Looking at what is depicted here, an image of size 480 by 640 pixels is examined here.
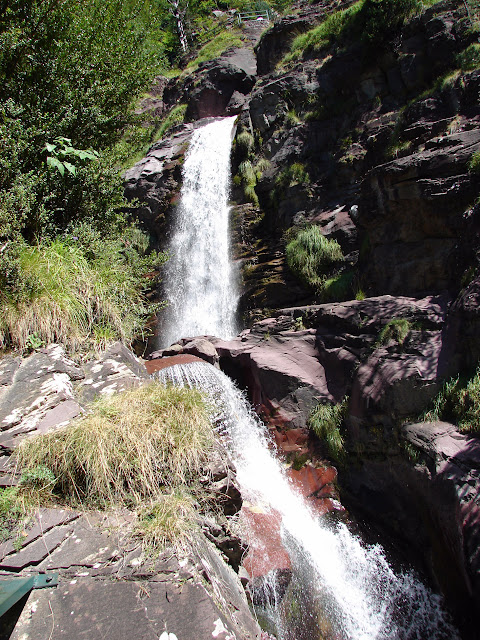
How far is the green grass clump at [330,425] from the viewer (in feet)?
20.3

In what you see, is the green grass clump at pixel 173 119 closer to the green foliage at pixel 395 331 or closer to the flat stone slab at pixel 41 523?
the green foliage at pixel 395 331

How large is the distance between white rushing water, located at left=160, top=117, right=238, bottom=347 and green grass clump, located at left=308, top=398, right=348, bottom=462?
17.4 feet

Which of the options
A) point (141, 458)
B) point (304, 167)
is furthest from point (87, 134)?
point (304, 167)

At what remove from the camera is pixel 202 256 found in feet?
43.9

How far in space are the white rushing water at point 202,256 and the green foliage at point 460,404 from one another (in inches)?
285

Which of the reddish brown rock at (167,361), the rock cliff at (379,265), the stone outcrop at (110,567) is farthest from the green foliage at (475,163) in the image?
the stone outcrop at (110,567)

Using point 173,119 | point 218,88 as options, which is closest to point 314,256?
point 218,88

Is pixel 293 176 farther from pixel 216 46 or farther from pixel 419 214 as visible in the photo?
pixel 216 46

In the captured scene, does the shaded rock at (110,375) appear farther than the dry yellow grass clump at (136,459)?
Yes

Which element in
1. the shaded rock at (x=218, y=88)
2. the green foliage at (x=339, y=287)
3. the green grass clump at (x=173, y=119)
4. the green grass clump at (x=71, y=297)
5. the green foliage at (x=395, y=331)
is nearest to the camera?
the green grass clump at (x=71, y=297)

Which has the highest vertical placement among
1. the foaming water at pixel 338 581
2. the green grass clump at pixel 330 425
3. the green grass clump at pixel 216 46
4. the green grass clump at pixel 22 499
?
the green grass clump at pixel 216 46

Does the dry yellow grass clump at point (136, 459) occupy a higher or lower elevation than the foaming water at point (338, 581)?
higher

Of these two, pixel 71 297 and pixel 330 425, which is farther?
pixel 330 425

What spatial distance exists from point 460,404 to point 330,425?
2230 millimetres
